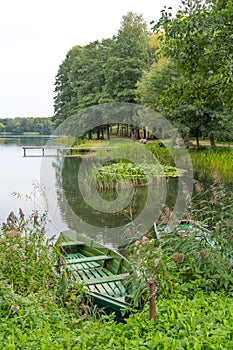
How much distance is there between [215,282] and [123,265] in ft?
5.88

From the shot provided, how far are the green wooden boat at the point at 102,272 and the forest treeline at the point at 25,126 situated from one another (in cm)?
5348

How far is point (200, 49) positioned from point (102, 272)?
327 cm

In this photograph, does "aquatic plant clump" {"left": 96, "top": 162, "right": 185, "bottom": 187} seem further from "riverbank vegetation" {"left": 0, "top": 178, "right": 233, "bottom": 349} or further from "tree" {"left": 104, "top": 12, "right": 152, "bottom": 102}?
"tree" {"left": 104, "top": 12, "right": 152, "bottom": 102}

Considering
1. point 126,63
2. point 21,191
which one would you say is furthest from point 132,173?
point 126,63

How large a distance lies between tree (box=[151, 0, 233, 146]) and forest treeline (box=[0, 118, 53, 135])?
5390cm

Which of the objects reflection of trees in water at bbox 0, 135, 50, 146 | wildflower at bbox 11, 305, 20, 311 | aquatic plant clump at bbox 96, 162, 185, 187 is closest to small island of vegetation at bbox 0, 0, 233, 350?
wildflower at bbox 11, 305, 20, 311

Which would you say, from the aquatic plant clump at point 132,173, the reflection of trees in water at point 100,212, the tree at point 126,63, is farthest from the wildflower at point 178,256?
the tree at point 126,63

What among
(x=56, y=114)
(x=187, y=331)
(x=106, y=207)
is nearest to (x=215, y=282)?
(x=187, y=331)

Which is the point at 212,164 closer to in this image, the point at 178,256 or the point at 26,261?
the point at 178,256

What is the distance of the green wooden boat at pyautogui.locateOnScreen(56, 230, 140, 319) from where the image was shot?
3746mm

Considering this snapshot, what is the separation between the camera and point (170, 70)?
2138 centimetres

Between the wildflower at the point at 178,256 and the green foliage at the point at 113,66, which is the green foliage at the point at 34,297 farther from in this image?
the green foliage at the point at 113,66

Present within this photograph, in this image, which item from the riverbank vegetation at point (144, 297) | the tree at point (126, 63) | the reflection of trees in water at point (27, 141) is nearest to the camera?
the riverbank vegetation at point (144, 297)

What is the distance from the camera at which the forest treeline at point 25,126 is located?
59.8 m
